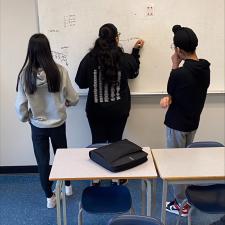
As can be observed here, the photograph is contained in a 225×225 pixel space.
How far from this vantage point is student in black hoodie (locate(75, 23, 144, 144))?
8.92ft

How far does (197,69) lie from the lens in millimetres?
2410

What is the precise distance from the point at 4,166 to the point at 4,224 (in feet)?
3.23

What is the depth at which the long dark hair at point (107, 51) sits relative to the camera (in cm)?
Result: 270

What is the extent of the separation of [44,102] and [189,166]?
1247 mm

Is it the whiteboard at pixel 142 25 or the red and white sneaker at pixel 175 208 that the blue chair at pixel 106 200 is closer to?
the red and white sneaker at pixel 175 208

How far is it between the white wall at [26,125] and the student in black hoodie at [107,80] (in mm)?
384

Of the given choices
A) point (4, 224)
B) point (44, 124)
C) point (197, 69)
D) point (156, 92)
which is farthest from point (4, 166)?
point (197, 69)

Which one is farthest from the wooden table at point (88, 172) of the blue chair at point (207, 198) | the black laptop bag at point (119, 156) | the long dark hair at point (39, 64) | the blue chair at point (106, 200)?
the long dark hair at point (39, 64)

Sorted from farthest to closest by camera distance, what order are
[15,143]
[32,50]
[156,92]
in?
[15,143], [156,92], [32,50]

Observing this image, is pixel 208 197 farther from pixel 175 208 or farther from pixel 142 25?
pixel 142 25

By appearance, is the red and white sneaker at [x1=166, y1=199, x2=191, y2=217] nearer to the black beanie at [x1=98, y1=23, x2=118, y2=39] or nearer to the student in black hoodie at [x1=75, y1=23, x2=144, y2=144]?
the student in black hoodie at [x1=75, y1=23, x2=144, y2=144]

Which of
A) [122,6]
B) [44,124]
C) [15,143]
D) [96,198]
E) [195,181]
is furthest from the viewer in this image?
[15,143]

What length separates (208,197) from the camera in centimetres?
232

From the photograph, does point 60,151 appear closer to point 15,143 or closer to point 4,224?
point 4,224
